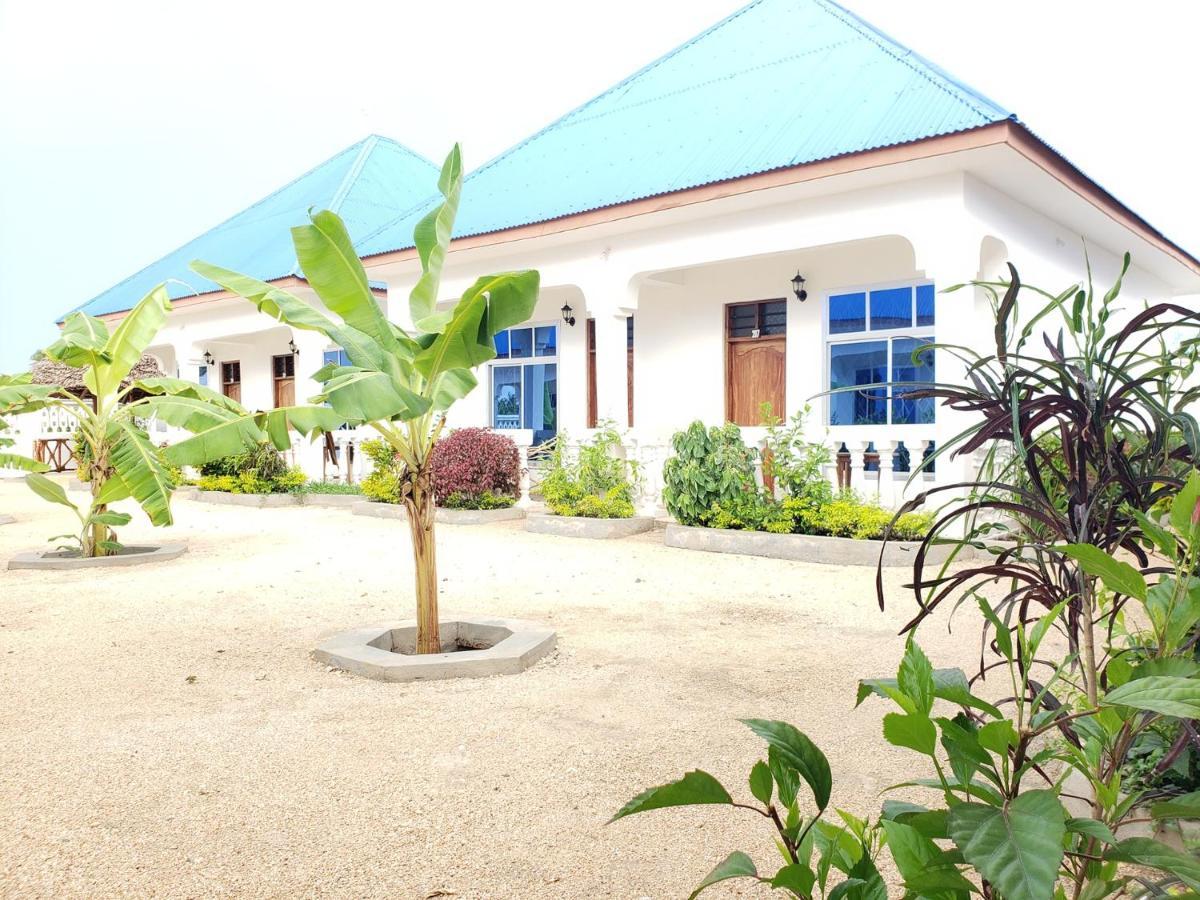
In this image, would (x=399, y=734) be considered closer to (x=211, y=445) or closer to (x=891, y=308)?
(x=211, y=445)

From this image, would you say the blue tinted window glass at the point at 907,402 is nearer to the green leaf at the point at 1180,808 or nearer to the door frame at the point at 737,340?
the door frame at the point at 737,340

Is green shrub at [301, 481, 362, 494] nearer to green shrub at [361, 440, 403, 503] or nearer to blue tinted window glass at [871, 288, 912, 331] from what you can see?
green shrub at [361, 440, 403, 503]

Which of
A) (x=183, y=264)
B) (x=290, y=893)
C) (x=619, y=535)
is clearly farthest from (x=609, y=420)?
(x=183, y=264)

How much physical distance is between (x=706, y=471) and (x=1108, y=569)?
8573 millimetres

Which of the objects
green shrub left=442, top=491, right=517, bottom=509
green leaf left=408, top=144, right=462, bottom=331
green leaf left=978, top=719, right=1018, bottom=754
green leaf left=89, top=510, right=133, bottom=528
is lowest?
green shrub left=442, top=491, right=517, bottom=509

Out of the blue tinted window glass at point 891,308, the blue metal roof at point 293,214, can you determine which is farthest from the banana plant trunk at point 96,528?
the blue tinted window glass at point 891,308

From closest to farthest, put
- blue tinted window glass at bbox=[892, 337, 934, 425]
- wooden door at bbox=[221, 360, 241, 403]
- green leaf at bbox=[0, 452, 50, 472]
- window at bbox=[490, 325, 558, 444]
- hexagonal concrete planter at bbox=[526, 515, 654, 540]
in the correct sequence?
green leaf at bbox=[0, 452, 50, 472], hexagonal concrete planter at bbox=[526, 515, 654, 540], blue tinted window glass at bbox=[892, 337, 934, 425], window at bbox=[490, 325, 558, 444], wooden door at bbox=[221, 360, 241, 403]

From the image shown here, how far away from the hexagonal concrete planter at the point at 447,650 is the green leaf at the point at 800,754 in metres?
3.61

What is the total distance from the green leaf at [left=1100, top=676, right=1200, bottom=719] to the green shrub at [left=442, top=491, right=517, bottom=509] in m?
11.3

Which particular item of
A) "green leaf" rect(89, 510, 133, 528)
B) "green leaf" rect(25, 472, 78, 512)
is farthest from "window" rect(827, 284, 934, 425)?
"green leaf" rect(25, 472, 78, 512)

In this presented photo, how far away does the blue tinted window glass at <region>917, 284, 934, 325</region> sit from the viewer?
11852 millimetres

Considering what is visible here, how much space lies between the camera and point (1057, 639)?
5.57 m

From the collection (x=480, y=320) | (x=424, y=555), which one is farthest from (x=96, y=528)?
(x=480, y=320)

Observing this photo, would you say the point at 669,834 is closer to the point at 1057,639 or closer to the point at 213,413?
the point at 1057,639
